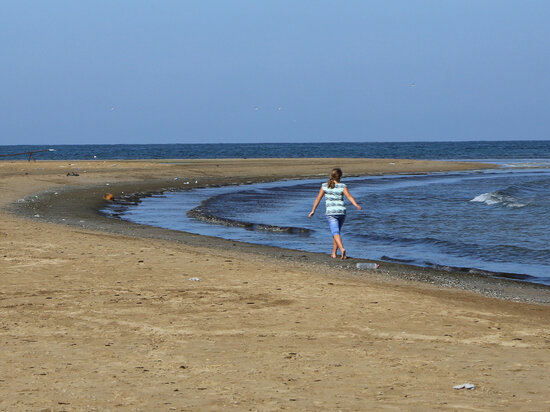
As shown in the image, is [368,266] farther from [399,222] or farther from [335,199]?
[399,222]

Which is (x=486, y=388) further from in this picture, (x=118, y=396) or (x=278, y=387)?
(x=118, y=396)

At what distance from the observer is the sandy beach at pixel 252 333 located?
6086 mm

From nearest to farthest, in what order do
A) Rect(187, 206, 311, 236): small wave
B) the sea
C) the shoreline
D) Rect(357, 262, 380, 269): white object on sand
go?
the shoreline, Rect(357, 262, 380, 269): white object on sand, the sea, Rect(187, 206, 311, 236): small wave

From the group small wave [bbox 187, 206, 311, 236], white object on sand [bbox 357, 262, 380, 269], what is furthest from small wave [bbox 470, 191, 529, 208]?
white object on sand [bbox 357, 262, 380, 269]

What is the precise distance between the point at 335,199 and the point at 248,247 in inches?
104

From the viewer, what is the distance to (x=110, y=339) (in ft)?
25.8

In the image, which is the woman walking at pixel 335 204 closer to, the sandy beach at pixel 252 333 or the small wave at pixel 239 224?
the sandy beach at pixel 252 333

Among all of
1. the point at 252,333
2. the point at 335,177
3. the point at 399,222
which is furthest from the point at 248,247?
the point at 252,333

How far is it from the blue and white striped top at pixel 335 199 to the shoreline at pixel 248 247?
1.01m

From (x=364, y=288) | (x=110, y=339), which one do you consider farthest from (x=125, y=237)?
(x=110, y=339)

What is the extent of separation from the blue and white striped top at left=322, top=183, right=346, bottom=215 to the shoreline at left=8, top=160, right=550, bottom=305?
1008 millimetres

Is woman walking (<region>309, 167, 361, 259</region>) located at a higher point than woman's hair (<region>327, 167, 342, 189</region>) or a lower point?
lower

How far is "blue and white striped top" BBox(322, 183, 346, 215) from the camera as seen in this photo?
15.5 metres

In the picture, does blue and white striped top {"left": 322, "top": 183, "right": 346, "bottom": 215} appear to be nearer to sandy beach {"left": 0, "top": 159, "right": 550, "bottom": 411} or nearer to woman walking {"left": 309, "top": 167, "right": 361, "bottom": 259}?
woman walking {"left": 309, "top": 167, "right": 361, "bottom": 259}
